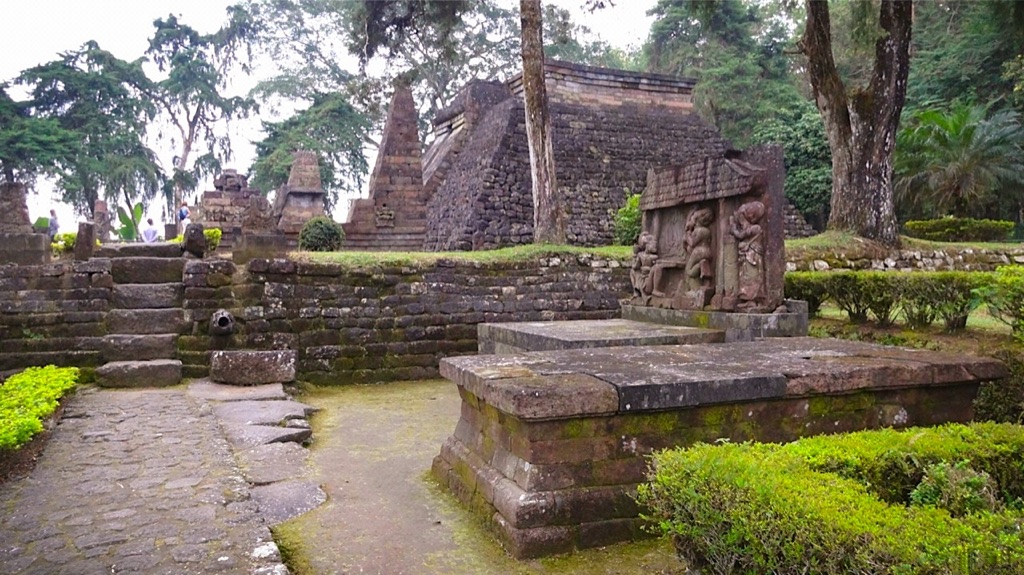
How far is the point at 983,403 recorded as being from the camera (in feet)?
17.1

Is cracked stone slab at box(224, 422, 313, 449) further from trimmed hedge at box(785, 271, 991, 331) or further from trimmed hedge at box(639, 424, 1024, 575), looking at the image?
trimmed hedge at box(785, 271, 991, 331)

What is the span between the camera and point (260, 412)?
6.23 metres

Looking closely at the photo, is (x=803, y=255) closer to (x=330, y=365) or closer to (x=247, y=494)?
(x=330, y=365)

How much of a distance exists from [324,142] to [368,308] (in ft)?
75.9

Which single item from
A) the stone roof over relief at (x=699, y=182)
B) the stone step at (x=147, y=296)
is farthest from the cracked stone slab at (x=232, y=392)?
the stone roof over relief at (x=699, y=182)

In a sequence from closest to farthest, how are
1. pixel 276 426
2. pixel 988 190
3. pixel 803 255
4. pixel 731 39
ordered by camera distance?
pixel 276 426, pixel 803 255, pixel 988 190, pixel 731 39

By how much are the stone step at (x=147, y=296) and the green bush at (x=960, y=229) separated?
1488 cm

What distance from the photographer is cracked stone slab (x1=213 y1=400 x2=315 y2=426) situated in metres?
5.92

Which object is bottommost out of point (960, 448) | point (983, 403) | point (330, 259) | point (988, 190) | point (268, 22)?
point (983, 403)

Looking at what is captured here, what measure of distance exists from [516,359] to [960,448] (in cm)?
258

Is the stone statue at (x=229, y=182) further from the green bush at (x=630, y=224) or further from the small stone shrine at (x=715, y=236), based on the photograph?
the small stone shrine at (x=715, y=236)

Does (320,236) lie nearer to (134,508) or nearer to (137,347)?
(137,347)

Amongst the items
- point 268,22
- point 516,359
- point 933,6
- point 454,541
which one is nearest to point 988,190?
point 933,6

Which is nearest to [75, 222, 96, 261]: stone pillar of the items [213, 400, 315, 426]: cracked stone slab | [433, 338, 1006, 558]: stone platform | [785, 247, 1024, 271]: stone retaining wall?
[213, 400, 315, 426]: cracked stone slab
